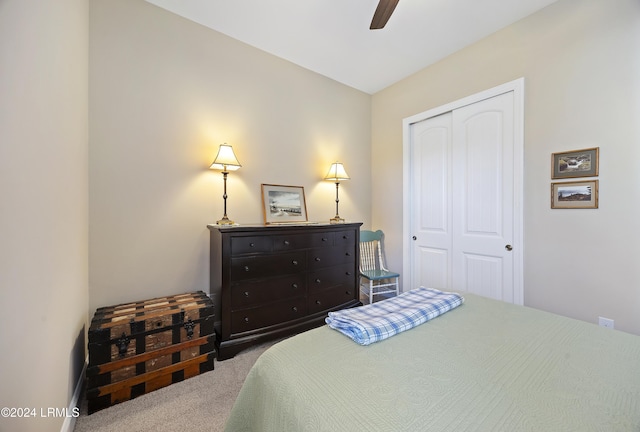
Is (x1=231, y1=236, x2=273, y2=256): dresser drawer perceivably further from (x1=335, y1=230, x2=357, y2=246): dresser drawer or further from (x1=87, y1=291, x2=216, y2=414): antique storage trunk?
(x1=335, y1=230, x2=357, y2=246): dresser drawer

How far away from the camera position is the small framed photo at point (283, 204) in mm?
2737

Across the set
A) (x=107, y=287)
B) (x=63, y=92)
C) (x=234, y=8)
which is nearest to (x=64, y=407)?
(x=107, y=287)

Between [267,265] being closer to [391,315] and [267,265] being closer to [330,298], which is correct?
[330,298]

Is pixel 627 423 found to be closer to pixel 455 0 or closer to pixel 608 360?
pixel 608 360

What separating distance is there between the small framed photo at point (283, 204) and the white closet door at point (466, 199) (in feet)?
5.03

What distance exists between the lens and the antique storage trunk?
60.4 inches

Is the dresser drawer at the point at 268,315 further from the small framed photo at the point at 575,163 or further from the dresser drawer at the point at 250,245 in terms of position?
the small framed photo at the point at 575,163

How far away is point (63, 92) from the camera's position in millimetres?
1324

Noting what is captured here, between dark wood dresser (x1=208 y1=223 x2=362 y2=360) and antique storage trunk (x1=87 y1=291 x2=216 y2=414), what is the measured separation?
0.20 meters

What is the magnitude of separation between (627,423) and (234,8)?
127 inches

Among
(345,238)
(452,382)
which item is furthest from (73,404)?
(345,238)

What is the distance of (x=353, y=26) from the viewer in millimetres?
2359

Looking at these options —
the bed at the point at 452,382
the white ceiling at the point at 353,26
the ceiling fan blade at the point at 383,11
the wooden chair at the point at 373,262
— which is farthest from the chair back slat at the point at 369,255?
the ceiling fan blade at the point at 383,11

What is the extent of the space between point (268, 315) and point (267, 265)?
1.50ft
